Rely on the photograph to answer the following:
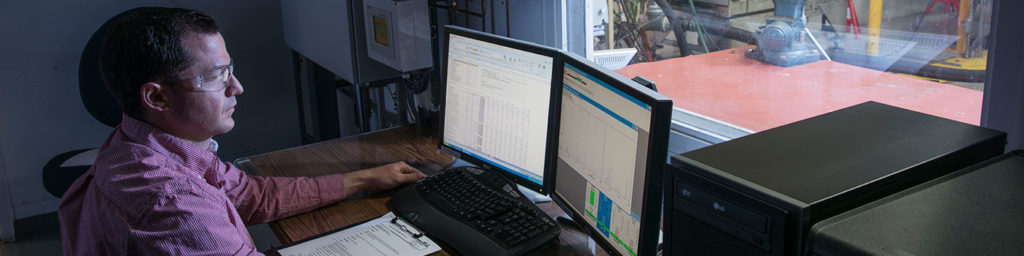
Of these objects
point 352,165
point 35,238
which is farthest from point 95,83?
point 352,165

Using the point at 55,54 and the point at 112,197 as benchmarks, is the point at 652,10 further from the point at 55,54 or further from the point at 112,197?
the point at 55,54

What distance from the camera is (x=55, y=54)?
2.81 metres

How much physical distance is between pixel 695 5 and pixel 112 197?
126cm

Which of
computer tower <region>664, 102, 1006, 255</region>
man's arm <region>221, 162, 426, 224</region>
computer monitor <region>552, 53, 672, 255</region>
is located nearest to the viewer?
computer tower <region>664, 102, 1006, 255</region>

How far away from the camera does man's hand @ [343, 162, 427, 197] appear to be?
63.4 inches

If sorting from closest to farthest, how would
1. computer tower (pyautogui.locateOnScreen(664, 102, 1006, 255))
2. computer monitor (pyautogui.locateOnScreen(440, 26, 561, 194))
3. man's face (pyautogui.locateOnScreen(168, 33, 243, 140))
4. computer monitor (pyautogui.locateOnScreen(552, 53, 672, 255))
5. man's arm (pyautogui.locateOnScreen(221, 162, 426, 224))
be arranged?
computer tower (pyautogui.locateOnScreen(664, 102, 1006, 255))
computer monitor (pyautogui.locateOnScreen(552, 53, 672, 255))
man's face (pyautogui.locateOnScreen(168, 33, 243, 140))
computer monitor (pyautogui.locateOnScreen(440, 26, 561, 194))
man's arm (pyautogui.locateOnScreen(221, 162, 426, 224))

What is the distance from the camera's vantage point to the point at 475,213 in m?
1.39

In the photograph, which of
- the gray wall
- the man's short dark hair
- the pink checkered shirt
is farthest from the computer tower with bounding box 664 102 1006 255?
the gray wall

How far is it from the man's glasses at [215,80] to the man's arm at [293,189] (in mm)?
323

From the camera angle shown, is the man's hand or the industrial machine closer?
the industrial machine

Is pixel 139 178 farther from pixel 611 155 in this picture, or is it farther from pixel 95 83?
→ pixel 95 83

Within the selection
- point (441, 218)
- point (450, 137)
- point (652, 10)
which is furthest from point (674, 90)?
point (441, 218)

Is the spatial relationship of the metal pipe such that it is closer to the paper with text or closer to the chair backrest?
the paper with text

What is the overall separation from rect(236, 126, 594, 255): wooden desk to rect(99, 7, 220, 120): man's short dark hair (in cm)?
40
